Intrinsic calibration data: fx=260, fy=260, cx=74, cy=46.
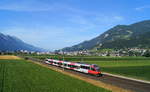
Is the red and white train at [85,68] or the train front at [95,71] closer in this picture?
the train front at [95,71]

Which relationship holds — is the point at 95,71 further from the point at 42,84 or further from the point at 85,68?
the point at 42,84

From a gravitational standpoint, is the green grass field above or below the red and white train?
below

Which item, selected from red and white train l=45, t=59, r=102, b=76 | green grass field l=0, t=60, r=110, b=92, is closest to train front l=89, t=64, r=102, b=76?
red and white train l=45, t=59, r=102, b=76

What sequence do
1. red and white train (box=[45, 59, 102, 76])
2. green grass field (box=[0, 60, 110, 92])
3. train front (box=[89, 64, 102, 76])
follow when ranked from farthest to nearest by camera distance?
red and white train (box=[45, 59, 102, 76]), train front (box=[89, 64, 102, 76]), green grass field (box=[0, 60, 110, 92])

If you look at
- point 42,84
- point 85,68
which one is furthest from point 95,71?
point 42,84

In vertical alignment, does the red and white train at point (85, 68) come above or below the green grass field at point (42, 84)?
above

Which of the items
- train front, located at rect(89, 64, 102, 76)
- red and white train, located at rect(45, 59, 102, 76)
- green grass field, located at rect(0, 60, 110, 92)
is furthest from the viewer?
red and white train, located at rect(45, 59, 102, 76)

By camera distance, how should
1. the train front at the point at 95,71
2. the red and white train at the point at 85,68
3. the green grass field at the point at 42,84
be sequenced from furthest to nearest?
the red and white train at the point at 85,68
the train front at the point at 95,71
the green grass field at the point at 42,84

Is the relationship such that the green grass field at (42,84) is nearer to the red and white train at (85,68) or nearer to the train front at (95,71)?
the train front at (95,71)

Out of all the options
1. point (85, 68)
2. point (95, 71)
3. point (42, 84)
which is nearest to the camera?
point (42, 84)

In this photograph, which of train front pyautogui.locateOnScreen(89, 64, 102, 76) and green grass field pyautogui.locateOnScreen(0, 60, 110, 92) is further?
train front pyautogui.locateOnScreen(89, 64, 102, 76)

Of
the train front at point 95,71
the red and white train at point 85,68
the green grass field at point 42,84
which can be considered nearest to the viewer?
the green grass field at point 42,84

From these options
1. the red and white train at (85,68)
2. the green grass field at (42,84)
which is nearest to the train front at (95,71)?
the red and white train at (85,68)

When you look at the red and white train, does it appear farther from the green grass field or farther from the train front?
the green grass field
